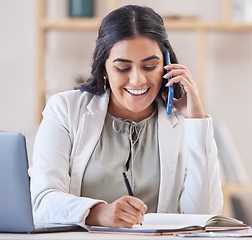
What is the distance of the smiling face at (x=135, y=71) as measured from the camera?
5.91ft

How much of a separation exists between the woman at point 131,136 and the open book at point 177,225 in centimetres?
24

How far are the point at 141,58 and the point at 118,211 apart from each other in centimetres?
58

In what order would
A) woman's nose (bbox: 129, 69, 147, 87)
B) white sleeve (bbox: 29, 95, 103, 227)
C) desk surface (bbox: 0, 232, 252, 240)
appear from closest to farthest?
desk surface (bbox: 0, 232, 252, 240)
white sleeve (bbox: 29, 95, 103, 227)
woman's nose (bbox: 129, 69, 147, 87)

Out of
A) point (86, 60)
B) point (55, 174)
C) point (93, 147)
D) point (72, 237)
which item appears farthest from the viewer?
point (86, 60)

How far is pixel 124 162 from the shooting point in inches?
75.5

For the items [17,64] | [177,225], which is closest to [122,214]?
[177,225]

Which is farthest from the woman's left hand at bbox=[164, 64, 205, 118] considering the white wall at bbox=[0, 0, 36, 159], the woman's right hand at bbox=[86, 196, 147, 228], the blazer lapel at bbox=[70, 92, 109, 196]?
the white wall at bbox=[0, 0, 36, 159]

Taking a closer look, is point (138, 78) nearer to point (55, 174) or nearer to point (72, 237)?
point (55, 174)

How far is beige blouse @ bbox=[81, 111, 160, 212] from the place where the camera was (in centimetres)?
186

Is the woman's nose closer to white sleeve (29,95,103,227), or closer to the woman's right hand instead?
white sleeve (29,95,103,227)

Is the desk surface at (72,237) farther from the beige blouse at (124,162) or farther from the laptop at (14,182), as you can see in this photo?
the beige blouse at (124,162)

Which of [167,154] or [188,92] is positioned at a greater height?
[188,92]

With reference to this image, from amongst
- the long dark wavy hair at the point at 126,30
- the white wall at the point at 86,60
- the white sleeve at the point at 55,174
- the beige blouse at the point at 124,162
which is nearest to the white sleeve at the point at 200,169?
the beige blouse at the point at 124,162

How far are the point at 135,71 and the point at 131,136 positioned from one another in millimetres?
277
